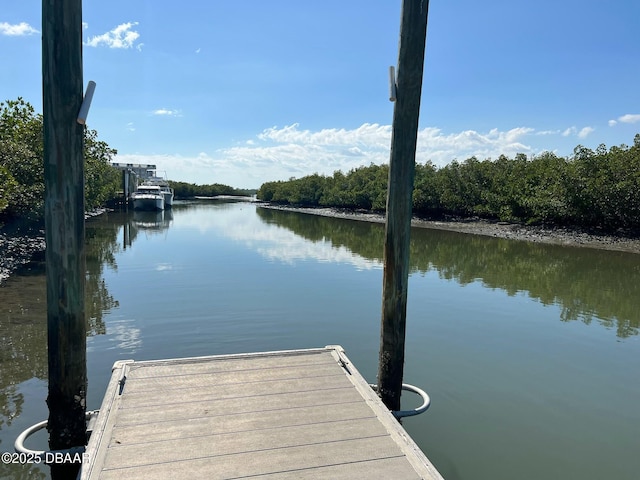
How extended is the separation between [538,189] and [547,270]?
711 inches

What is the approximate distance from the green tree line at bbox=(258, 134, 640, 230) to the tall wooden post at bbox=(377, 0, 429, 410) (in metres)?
28.3

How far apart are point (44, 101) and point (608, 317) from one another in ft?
40.4

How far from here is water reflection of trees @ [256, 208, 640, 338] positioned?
1194cm

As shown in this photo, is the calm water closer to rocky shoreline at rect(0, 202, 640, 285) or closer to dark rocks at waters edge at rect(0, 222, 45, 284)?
dark rocks at waters edge at rect(0, 222, 45, 284)

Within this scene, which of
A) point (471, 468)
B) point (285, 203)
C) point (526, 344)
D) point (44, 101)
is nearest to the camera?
point (44, 101)

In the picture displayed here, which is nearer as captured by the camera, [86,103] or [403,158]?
[86,103]

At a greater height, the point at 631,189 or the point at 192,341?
the point at 631,189

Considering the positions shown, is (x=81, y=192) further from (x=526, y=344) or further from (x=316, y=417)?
(x=526, y=344)

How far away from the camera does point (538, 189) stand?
111 ft

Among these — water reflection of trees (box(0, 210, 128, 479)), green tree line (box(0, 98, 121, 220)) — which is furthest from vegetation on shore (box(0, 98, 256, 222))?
water reflection of trees (box(0, 210, 128, 479))

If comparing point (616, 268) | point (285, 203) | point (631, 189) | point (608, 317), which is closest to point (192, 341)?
point (608, 317)

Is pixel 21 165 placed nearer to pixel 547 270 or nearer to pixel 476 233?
pixel 547 270

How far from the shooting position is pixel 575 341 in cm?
898

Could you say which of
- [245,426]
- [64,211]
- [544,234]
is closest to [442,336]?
[245,426]
